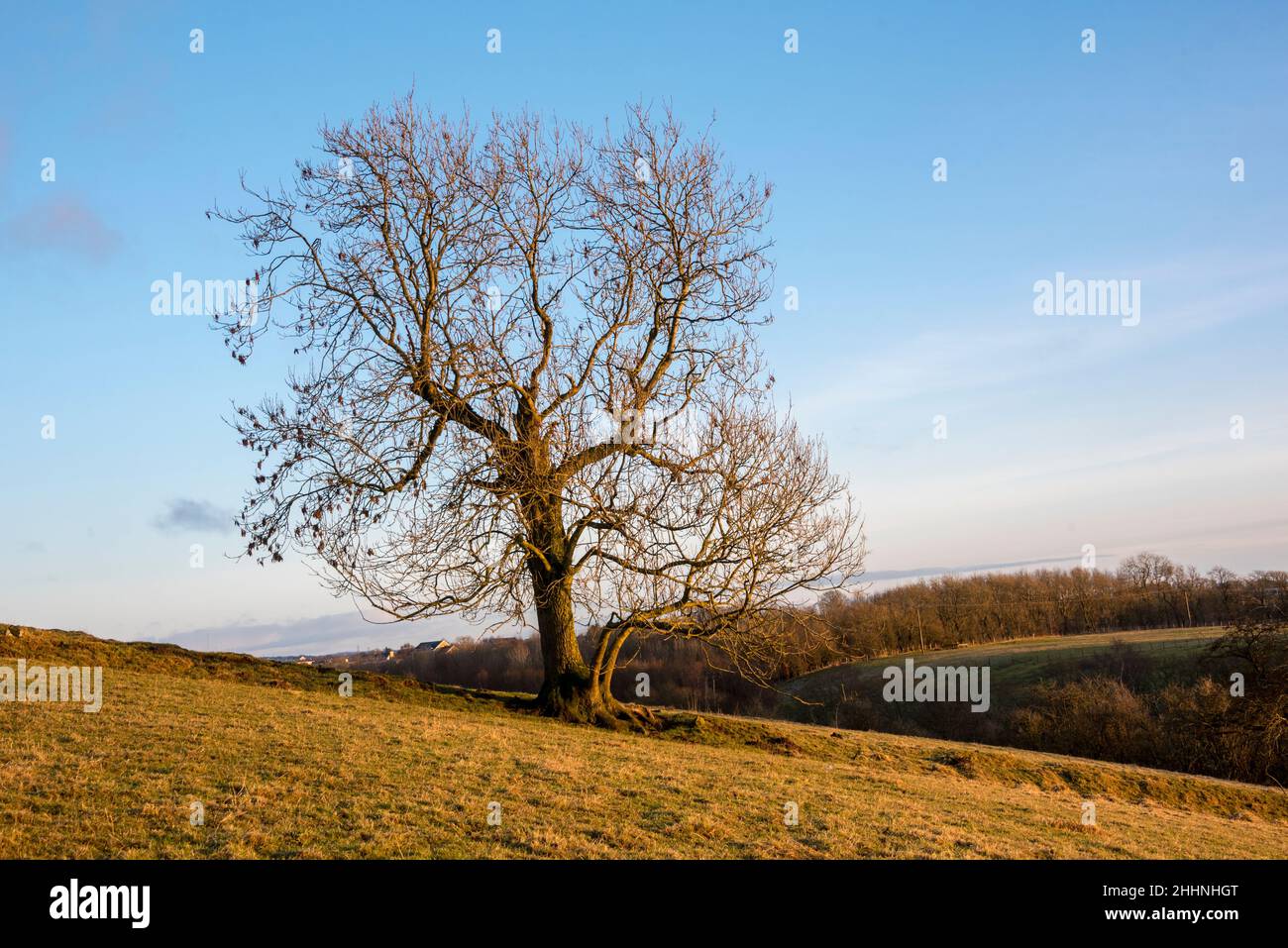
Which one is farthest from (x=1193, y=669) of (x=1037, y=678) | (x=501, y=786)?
(x=501, y=786)

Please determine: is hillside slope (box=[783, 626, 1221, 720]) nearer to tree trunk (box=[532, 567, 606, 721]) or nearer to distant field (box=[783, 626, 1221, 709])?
distant field (box=[783, 626, 1221, 709])

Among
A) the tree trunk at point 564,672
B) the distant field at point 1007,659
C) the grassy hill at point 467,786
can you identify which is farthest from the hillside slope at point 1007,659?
the tree trunk at point 564,672

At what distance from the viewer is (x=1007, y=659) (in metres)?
67.5

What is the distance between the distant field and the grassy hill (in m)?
37.2

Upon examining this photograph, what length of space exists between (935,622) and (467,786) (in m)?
91.4

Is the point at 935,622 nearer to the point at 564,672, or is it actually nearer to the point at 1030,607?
the point at 1030,607

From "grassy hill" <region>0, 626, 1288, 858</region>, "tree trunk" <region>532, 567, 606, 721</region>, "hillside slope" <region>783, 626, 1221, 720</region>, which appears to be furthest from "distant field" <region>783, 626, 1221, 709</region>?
"grassy hill" <region>0, 626, 1288, 858</region>

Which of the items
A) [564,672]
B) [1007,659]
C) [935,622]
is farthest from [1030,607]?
[564,672]

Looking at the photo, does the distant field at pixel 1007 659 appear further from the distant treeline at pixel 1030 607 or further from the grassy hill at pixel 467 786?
the grassy hill at pixel 467 786

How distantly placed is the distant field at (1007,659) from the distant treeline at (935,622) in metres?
1.84
